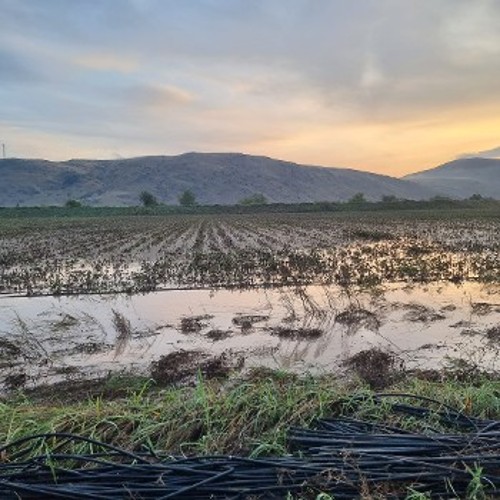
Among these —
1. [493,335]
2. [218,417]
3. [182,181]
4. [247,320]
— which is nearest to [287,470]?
[218,417]

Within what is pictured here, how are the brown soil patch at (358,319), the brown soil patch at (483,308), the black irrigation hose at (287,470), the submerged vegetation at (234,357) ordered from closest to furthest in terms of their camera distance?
1. the black irrigation hose at (287,470)
2. the submerged vegetation at (234,357)
3. the brown soil patch at (358,319)
4. the brown soil patch at (483,308)

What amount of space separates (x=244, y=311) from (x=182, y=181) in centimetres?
16086

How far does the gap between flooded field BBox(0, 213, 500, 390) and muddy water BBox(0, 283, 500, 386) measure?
0.02 m

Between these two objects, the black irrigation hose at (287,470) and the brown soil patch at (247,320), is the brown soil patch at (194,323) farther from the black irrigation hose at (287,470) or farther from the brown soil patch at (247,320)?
the black irrigation hose at (287,470)

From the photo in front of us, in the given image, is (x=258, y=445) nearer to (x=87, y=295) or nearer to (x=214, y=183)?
(x=87, y=295)

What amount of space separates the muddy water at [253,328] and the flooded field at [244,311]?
2 cm

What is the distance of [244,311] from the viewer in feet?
27.4

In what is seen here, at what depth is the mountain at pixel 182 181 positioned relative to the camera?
155750 millimetres

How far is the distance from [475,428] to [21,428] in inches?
110

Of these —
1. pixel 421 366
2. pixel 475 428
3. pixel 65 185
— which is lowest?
pixel 421 366

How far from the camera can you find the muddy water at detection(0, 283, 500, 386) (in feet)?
19.5

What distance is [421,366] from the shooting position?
5.63 meters

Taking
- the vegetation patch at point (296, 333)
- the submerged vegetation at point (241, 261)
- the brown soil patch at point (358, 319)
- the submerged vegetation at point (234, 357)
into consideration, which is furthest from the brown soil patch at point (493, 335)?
the submerged vegetation at point (241, 261)

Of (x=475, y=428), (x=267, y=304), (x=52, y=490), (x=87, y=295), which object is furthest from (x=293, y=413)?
(x=87, y=295)
